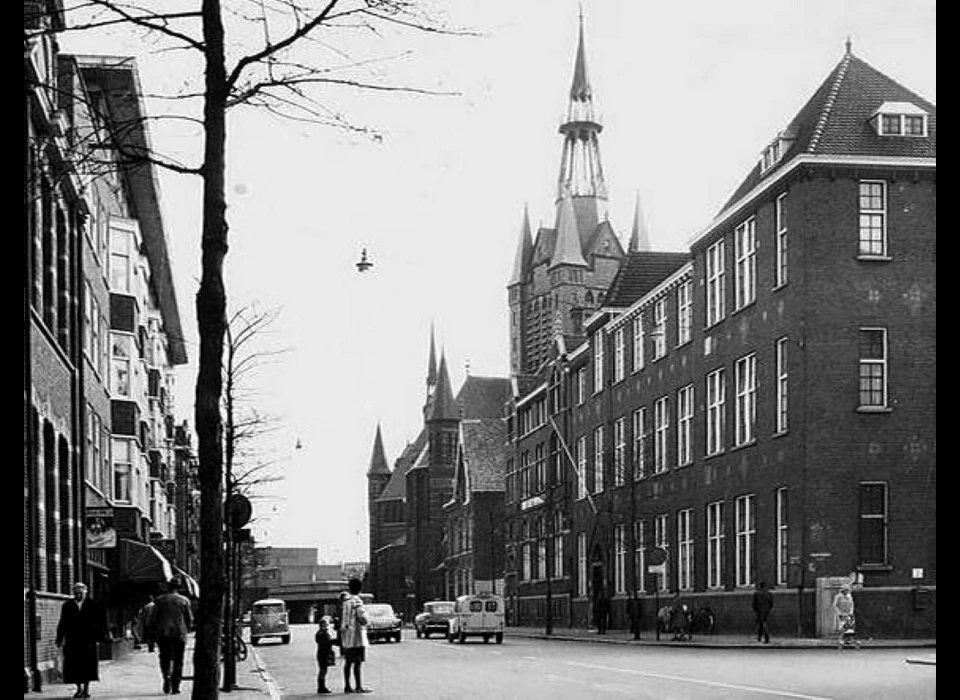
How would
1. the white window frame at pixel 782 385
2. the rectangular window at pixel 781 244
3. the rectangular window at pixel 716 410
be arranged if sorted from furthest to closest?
the rectangular window at pixel 716 410 → the rectangular window at pixel 781 244 → the white window frame at pixel 782 385

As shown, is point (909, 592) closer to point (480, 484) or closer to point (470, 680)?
point (470, 680)

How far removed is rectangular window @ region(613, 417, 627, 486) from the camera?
6359 cm

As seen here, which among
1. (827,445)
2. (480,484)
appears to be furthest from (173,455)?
(827,445)

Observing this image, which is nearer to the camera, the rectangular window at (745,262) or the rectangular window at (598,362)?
the rectangular window at (745,262)

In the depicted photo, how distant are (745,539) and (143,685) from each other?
2637cm

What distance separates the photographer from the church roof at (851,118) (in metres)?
44.5

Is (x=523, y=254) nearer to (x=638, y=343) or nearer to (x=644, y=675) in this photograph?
(x=638, y=343)

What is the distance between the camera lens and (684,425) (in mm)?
56188

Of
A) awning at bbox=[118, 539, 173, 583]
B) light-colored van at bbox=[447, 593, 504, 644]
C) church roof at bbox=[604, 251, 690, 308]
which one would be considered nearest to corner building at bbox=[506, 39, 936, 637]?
light-colored van at bbox=[447, 593, 504, 644]

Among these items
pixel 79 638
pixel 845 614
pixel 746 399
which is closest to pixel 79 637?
pixel 79 638

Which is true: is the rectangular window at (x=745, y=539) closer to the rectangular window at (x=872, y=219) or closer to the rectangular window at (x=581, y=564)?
the rectangular window at (x=872, y=219)

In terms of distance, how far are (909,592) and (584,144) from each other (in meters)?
110

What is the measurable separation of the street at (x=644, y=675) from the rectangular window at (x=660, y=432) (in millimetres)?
19914

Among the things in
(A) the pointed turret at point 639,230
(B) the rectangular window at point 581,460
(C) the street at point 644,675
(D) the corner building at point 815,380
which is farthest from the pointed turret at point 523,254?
(C) the street at point 644,675
